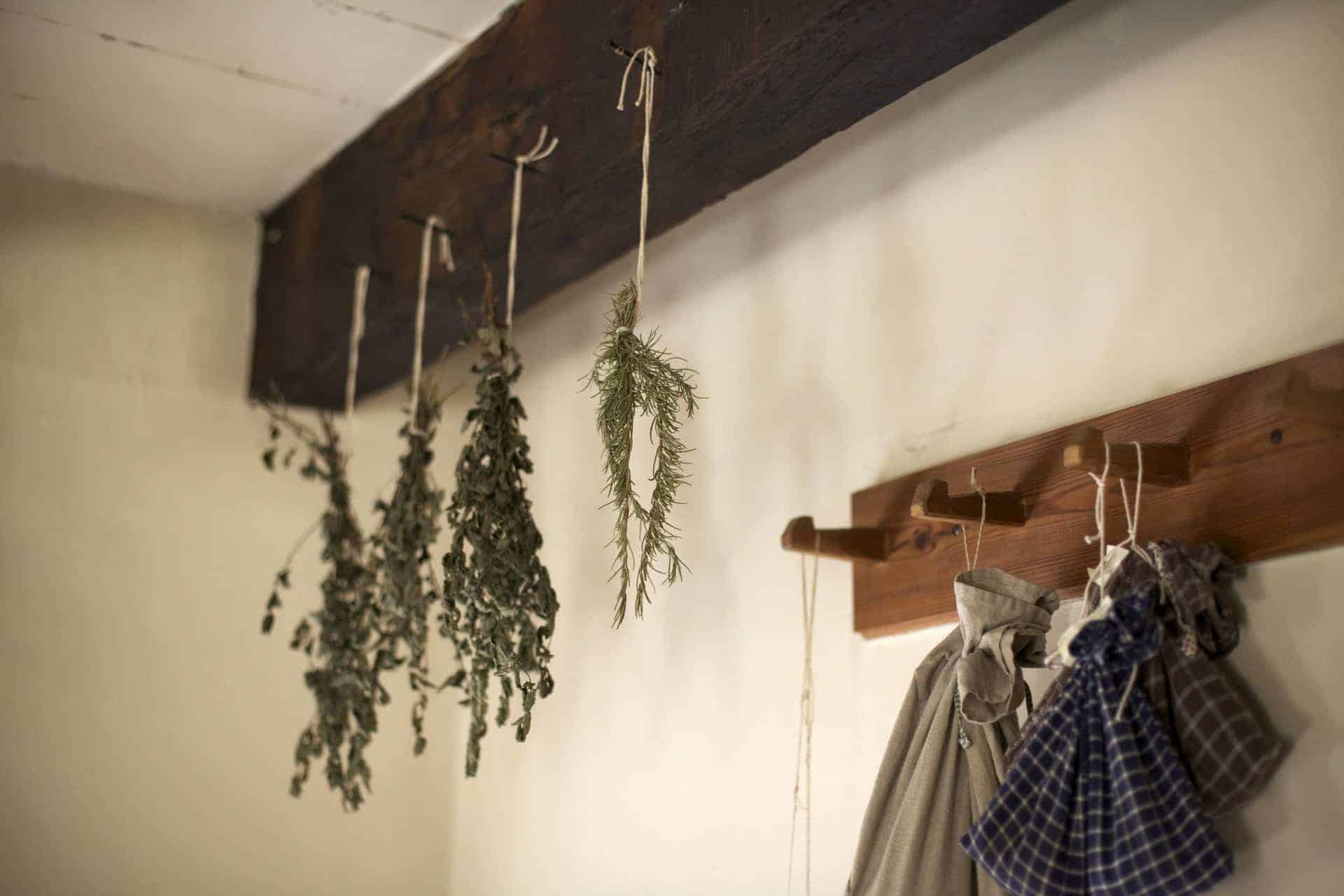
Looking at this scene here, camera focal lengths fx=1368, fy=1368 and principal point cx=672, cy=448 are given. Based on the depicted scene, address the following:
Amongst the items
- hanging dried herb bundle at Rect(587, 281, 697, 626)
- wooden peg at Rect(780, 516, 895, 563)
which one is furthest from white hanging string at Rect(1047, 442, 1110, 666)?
hanging dried herb bundle at Rect(587, 281, 697, 626)

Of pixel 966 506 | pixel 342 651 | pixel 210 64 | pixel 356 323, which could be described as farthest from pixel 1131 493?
pixel 210 64

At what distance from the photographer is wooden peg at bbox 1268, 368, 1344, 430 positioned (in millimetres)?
1323

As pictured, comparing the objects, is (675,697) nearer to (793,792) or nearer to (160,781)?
(793,792)

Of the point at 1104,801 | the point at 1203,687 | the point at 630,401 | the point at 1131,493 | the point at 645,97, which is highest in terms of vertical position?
the point at 645,97

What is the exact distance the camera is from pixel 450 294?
247cm

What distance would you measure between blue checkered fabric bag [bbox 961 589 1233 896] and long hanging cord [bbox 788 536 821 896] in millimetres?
477

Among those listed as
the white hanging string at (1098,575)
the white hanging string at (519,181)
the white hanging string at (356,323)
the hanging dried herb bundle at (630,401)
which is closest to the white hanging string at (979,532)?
the white hanging string at (1098,575)

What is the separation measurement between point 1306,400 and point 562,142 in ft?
3.79

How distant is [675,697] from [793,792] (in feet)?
1.20

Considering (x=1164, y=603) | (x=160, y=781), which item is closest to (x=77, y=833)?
(x=160, y=781)

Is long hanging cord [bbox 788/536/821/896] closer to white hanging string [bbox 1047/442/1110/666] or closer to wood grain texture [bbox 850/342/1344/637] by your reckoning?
wood grain texture [bbox 850/342/1344/637]

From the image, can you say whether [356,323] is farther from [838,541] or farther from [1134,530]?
[1134,530]

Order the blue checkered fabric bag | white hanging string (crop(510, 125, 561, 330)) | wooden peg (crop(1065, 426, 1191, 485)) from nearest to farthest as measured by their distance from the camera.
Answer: the blue checkered fabric bag, wooden peg (crop(1065, 426, 1191, 485)), white hanging string (crop(510, 125, 561, 330))

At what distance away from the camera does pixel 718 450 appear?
7.70 ft
